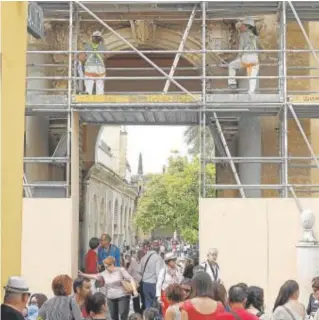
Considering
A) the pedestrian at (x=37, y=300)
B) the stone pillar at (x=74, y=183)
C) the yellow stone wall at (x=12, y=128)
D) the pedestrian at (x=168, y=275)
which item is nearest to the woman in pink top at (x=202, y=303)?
the yellow stone wall at (x=12, y=128)

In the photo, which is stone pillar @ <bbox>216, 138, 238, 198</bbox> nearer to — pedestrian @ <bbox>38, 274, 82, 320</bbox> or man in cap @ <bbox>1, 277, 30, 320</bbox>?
pedestrian @ <bbox>38, 274, 82, 320</bbox>

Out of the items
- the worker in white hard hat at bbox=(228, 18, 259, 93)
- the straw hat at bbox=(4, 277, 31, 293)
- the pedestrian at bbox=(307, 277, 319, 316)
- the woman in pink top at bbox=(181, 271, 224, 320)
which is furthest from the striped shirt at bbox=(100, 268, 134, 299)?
the worker in white hard hat at bbox=(228, 18, 259, 93)

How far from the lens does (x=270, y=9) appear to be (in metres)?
13.8

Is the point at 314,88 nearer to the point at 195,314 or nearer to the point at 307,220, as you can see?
the point at 307,220

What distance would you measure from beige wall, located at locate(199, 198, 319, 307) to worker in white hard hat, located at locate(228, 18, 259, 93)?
7.21 feet

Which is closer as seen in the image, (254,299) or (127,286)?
(254,299)

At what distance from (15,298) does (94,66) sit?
8.83 m

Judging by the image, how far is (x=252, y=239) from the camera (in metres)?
12.9

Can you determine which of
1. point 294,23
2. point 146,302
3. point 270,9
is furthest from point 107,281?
point 294,23

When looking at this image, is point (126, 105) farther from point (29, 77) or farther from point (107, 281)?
point (107, 281)

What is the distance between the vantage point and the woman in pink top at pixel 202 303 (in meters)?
5.88

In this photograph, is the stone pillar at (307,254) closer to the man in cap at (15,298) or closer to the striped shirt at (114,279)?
the striped shirt at (114,279)

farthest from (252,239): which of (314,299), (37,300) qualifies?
(37,300)

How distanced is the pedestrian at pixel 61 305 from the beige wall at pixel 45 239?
6213 millimetres
